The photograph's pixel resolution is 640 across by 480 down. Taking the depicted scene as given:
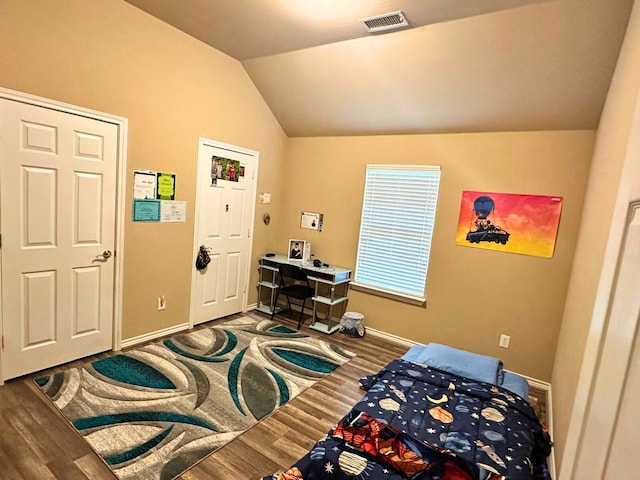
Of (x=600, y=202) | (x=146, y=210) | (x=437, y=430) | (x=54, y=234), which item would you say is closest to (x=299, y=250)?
Result: (x=146, y=210)

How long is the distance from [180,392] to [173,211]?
179 centimetres

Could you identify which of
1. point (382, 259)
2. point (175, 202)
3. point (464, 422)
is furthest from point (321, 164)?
point (464, 422)

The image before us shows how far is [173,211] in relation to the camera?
3480mm

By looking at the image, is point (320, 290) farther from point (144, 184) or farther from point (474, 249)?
point (144, 184)

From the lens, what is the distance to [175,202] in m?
3.49

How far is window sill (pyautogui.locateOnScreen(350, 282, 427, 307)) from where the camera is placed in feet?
12.7

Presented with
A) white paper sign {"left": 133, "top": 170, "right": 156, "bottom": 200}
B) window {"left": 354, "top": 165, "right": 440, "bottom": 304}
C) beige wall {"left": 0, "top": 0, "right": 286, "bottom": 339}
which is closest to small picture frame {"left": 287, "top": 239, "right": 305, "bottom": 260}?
window {"left": 354, "top": 165, "right": 440, "bottom": 304}

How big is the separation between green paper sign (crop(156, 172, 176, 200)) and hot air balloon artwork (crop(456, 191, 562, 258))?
10.1ft

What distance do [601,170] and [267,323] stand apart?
3607mm

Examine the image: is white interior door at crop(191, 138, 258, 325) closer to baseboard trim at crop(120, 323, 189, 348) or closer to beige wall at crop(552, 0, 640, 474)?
baseboard trim at crop(120, 323, 189, 348)

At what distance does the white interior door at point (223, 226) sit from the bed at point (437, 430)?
6.88 feet

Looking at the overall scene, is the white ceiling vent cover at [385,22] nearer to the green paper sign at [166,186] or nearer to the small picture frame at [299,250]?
the green paper sign at [166,186]

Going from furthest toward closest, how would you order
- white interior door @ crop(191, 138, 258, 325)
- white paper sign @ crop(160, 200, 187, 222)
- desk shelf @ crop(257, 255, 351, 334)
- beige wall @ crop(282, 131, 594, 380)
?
desk shelf @ crop(257, 255, 351, 334) < white interior door @ crop(191, 138, 258, 325) < white paper sign @ crop(160, 200, 187, 222) < beige wall @ crop(282, 131, 594, 380)

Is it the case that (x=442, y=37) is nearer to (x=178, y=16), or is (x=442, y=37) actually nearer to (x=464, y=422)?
(x=178, y=16)
